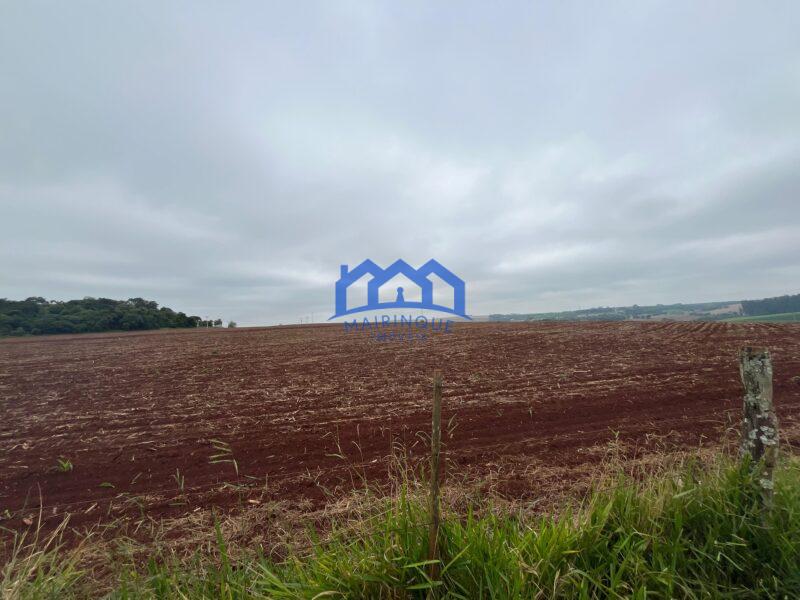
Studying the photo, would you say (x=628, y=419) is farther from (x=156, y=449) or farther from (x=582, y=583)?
(x=156, y=449)

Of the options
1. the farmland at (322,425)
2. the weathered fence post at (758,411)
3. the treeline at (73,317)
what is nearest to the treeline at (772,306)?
the farmland at (322,425)

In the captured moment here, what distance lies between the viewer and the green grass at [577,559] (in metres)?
1.79

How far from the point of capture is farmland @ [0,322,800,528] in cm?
425

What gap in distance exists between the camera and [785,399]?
6680 millimetres

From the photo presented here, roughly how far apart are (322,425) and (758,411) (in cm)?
577

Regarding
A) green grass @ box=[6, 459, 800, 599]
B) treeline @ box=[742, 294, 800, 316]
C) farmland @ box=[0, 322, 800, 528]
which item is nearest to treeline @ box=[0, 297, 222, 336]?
farmland @ box=[0, 322, 800, 528]

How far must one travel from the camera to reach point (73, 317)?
49.9 m

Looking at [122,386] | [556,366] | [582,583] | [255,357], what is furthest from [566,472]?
[255,357]

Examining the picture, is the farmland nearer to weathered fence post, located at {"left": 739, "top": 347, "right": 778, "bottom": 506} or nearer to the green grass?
the green grass

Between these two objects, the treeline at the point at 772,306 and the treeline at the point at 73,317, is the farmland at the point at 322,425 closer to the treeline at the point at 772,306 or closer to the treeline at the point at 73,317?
the treeline at the point at 73,317

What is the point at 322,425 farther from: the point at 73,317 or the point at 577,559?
the point at 73,317

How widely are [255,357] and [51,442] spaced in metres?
10.5

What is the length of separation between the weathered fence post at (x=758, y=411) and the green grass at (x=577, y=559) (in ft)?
0.50

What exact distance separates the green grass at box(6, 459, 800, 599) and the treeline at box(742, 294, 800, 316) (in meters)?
75.9
